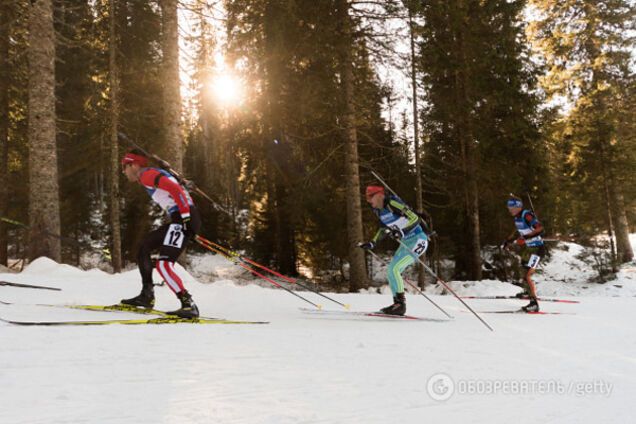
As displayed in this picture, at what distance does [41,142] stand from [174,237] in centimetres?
607

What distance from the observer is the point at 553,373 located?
3969mm

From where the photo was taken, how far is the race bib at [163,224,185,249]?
582 centimetres

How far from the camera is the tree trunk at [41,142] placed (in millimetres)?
9789

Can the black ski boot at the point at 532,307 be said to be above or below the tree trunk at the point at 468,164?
below

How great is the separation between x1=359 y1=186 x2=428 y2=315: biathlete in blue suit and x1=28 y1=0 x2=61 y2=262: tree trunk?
7140mm

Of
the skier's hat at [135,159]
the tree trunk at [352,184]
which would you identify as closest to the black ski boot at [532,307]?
the tree trunk at [352,184]

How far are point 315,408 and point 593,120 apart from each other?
2018 cm

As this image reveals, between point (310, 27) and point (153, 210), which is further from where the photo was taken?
point (153, 210)

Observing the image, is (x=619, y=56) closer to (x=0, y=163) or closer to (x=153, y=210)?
(x=153, y=210)

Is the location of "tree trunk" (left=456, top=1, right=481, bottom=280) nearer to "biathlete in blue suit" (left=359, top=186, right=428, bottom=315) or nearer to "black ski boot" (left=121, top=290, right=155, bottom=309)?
"biathlete in blue suit" (left=359, top=186, right=428, bottom=315)

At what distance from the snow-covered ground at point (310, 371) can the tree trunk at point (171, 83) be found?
515 cm

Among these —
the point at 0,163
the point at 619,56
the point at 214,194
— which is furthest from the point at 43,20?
the point at 619,56

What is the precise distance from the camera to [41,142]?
986 cm

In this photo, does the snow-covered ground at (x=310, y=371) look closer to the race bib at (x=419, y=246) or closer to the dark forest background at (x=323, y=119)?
the race bib at (x=419, y=246)
